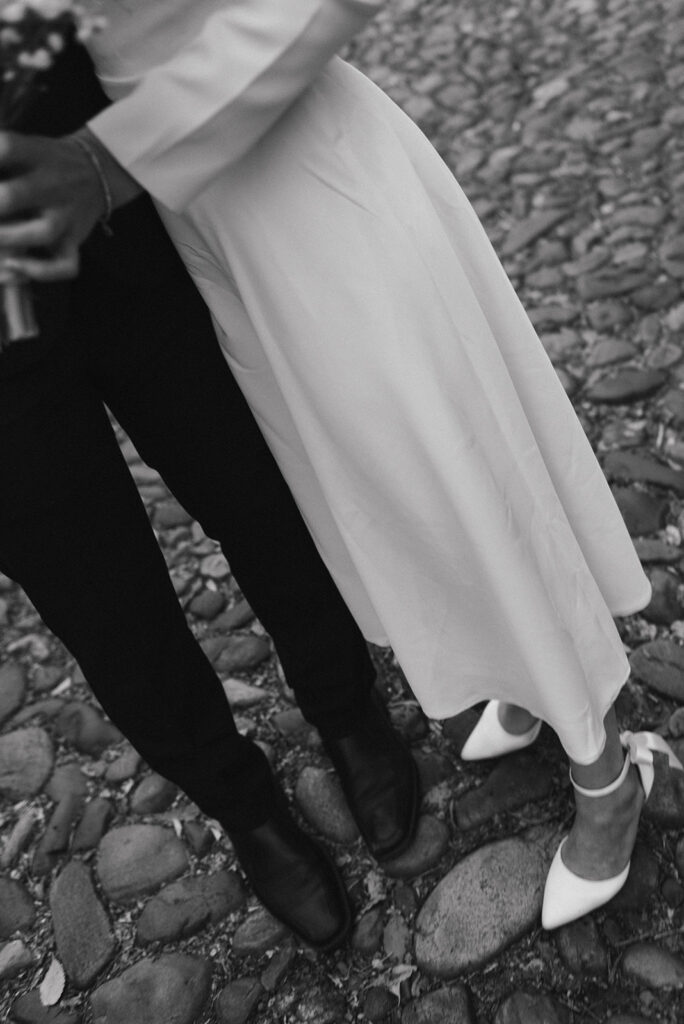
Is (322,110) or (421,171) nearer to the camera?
(322,110)

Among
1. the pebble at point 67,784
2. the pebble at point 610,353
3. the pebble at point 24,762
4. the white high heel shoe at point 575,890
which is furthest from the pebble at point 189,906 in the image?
the pebble at point 610,353

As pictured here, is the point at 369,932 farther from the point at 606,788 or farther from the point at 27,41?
the point at 27,41

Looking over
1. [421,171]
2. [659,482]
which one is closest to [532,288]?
[659,482]

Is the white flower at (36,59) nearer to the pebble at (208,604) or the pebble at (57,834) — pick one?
the pebble at (57,834)

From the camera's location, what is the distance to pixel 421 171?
4.58 ft

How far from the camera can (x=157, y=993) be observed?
188 cm

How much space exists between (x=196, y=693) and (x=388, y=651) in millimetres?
742

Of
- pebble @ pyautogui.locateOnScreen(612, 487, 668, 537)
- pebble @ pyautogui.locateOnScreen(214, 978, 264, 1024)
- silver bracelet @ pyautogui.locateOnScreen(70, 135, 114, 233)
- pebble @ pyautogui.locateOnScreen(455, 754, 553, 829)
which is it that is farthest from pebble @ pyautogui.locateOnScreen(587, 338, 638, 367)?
silver bracelet @ pyautogui.locateOnScreen(70, 135, 114, 233)

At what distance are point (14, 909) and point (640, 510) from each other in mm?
1620

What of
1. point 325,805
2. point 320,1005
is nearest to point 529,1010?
point 320,1005

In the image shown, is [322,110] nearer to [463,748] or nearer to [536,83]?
[463,748]

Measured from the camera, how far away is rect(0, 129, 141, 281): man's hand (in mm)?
1058

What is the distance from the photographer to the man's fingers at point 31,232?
106 cm

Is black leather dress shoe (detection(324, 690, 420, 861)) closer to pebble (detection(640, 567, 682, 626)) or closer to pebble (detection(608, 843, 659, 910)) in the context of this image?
pebble (detection(608, 843, 659, 910))
